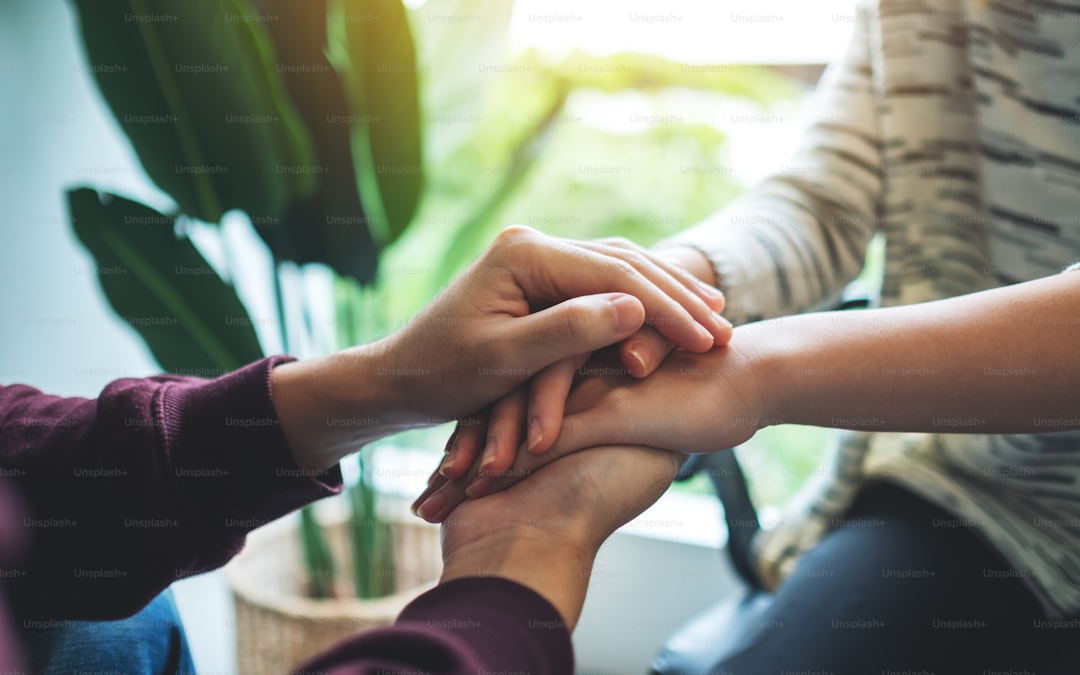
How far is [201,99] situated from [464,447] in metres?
0.82

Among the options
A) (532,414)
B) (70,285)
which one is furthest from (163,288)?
(532,414)

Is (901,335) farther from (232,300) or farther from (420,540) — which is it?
(420,540)

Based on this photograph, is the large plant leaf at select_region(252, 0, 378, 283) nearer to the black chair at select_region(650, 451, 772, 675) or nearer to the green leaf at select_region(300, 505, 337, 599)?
the green leaf at select_region(300, 505, 337, 599)

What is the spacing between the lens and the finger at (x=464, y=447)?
83cm

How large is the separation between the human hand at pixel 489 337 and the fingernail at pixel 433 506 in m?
0.09

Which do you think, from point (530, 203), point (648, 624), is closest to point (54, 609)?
point (648, 624)

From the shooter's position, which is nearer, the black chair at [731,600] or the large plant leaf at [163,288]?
the black chair at [731,600]

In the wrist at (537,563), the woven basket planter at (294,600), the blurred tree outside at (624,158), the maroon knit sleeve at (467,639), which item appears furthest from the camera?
the blurred tree outside at (624,158)

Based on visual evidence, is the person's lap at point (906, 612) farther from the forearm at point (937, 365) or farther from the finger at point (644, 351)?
the finger at point (644, 351)

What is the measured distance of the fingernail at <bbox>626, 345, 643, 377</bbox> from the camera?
0.80 m

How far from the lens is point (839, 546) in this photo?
40.3 inches

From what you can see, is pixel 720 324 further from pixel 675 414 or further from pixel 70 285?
pixel 70 285

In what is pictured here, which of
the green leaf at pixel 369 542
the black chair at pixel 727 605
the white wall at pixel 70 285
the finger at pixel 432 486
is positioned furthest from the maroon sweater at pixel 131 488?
the white wall at pixel 70 285

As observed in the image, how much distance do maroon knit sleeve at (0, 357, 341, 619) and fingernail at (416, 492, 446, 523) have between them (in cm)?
13
